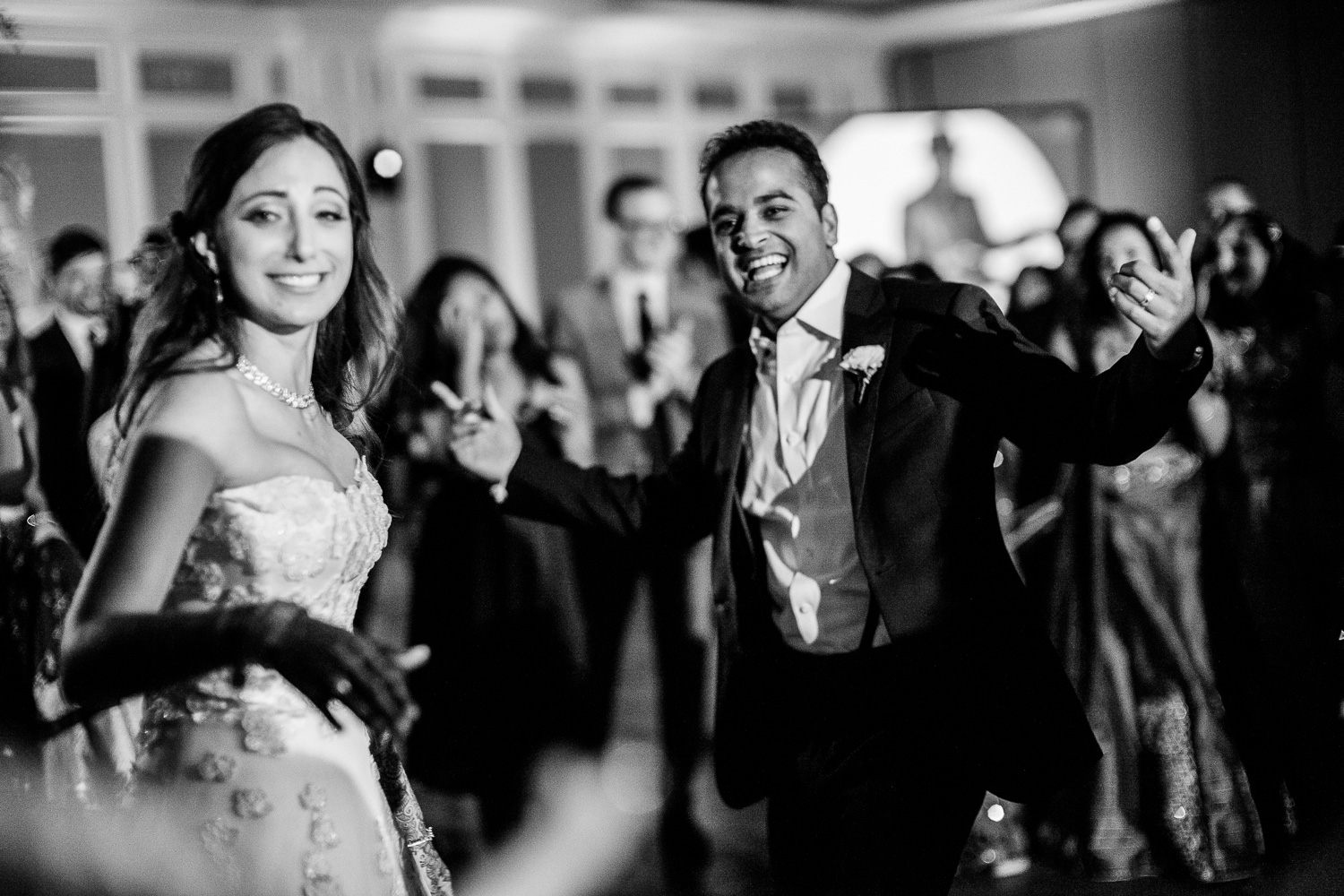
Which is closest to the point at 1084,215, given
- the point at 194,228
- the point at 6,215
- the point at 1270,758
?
the point at 1270,758

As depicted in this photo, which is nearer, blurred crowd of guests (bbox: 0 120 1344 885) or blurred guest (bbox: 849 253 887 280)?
blurred crowd of guests (bbox: 0 120 1344 885)

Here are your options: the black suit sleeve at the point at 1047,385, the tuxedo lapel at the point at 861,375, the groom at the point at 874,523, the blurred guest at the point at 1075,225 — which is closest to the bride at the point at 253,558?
the groom at the point at 874,523

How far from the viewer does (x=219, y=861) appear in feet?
6.92

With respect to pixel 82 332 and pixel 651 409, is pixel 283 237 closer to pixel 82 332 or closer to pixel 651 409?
pixel 651 409

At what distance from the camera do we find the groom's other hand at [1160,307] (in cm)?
264

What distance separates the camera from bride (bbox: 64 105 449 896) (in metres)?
1.90

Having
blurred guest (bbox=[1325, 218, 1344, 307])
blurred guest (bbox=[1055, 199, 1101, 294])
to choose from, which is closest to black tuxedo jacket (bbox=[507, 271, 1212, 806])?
blurred guest (bbox=[1325, 218, 1344, 307])

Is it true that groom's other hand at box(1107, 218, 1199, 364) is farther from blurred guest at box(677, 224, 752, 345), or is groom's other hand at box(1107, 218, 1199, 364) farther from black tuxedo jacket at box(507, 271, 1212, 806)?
blurred guest at box(677, 224, 752, 345)

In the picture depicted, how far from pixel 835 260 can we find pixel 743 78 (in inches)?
387

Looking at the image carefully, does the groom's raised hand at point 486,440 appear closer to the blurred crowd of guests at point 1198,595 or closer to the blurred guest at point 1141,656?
the blurred crowd of guests at point 1198,595

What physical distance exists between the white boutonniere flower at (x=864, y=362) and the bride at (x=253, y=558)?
1.05m

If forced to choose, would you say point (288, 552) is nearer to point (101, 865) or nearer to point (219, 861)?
point (219, 861)

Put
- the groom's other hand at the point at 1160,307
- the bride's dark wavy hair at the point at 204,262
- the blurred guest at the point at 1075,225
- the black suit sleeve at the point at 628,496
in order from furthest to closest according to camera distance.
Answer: the blurred guest at the point at 1075,225, the black suit sleeve at the point at 628,496, the groom's other hand at the point at 1160,307, the bride's dark wavy hair at the point at 204,262

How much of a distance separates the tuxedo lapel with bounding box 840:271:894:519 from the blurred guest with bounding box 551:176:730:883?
6.69 feet
